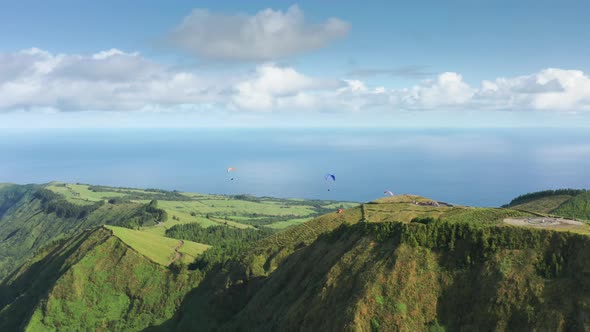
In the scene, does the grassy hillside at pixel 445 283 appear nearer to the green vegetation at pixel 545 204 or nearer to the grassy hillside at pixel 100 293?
the grassy hillside at pixel 100 293

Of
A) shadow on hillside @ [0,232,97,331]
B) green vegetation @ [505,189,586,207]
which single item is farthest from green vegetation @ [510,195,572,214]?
shadow on hillside @ [0,232,97,331]

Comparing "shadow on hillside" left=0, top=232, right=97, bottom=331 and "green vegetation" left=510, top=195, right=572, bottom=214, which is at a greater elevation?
"green vegetation" left=510, top=195, right=572, bottom=214

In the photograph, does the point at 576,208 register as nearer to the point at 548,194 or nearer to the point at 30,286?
the point at 548,194

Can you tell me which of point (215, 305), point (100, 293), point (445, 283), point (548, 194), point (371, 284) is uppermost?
point (548, 194)

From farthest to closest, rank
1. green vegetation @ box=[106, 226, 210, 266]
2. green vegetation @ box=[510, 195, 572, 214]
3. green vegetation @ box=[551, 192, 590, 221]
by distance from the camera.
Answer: green vegetation @ box=[510, 195, 572, 214]
green vegetation @ box=[551, 192, 590, 221]
green vegetation @ box=[106, 226, 210, 266]

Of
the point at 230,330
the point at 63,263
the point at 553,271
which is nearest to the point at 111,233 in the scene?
the point at 63,263

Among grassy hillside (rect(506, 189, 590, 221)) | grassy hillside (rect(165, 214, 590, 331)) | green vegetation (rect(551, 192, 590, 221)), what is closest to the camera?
grassy hillside (rect(165, 214, 590, 331))

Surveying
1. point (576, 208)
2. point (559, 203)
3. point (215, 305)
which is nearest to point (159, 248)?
point (215, 305)

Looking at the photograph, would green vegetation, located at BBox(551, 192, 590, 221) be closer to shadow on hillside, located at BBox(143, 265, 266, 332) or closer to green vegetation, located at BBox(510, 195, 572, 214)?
green vegetation, located at BBox(510, 195, 572, 214)

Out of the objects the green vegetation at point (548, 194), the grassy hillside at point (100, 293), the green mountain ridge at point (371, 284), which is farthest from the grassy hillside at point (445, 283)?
the green vegetation at point (548, 194)
